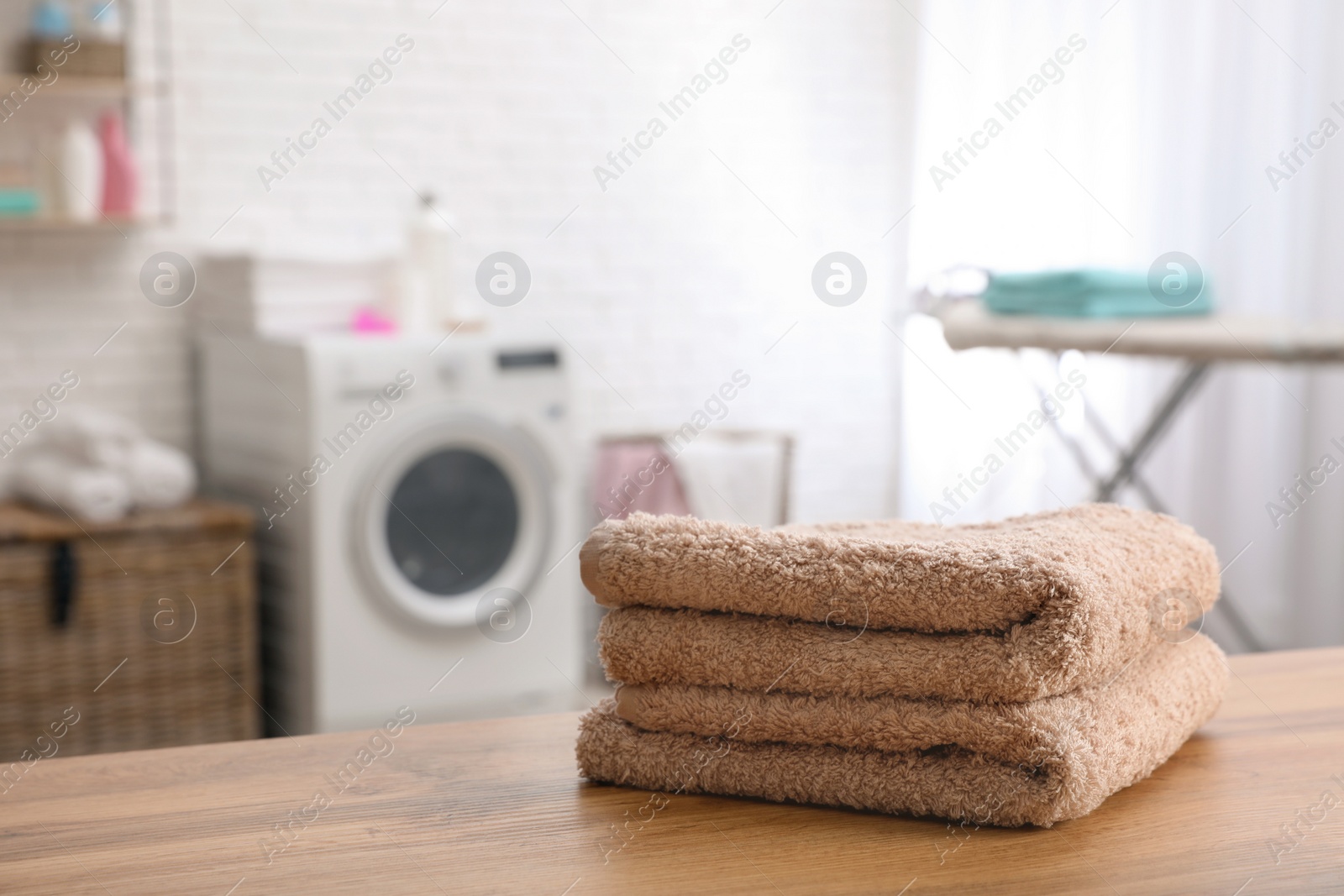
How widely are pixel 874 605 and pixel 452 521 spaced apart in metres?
2.43

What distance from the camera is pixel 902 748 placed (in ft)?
2.12

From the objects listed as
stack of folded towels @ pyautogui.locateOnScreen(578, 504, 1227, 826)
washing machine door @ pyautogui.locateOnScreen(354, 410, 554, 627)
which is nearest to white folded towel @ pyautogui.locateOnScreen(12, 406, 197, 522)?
washing machine door @ pyautogui.locateOnScreen(354, 410, 554, 627)

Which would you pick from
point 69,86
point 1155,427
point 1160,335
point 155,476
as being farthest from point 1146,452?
point 69,86

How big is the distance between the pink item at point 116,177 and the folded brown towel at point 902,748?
2.68m

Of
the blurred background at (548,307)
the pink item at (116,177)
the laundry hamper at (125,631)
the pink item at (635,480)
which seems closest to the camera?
the laundry hamper at (125,631)

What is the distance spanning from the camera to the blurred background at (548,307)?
2723mm

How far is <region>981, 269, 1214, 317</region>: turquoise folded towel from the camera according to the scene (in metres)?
2.32

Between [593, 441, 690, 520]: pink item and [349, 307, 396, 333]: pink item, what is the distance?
2.32ft

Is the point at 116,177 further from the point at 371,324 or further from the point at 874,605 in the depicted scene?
the point at 874,605

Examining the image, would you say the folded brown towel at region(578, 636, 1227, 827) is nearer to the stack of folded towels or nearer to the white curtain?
the stack of folded towels

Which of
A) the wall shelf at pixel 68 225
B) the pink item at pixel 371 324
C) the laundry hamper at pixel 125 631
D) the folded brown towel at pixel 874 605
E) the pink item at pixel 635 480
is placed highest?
the wall shelf at pixel 68 225

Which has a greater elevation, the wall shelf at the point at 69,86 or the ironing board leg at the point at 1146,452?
the wall shelf at the point at 69,86

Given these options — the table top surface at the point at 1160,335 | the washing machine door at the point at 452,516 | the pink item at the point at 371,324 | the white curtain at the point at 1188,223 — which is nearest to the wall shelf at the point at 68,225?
the pink item at the point at 371,324

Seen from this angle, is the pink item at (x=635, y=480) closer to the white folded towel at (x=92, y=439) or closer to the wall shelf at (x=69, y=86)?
the white folded towel at (x=92, y=439)
